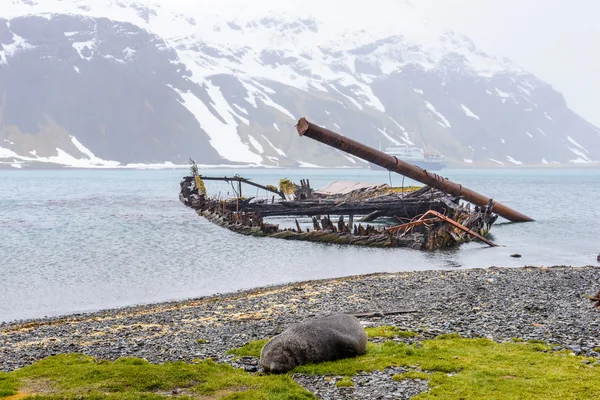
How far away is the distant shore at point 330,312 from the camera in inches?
623

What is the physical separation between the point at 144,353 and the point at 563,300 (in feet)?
44.3

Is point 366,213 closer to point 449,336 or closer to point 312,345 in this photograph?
point 449,336

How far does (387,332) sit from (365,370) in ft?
10.8

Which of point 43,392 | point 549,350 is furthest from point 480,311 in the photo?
point 43,392

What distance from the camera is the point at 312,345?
44.3 ft

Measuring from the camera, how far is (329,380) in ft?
41.0

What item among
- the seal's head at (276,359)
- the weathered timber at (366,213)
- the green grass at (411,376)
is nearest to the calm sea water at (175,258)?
the weathered timber at (366,213)

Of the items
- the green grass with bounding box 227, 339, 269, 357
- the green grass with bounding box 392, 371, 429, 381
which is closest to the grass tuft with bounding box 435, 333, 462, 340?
the green grass with bounding box 392, 371, 429, 381

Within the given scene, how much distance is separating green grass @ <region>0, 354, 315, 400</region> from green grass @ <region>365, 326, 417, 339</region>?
392 cm

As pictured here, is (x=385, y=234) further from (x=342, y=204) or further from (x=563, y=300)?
(x=563, y=300)

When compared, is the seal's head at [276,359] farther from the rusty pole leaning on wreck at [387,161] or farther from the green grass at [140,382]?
the rusty pole leaning on wreck at [387,161]

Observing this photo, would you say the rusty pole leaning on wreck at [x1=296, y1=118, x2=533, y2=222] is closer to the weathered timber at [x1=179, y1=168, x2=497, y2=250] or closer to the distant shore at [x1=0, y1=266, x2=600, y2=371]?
the weathered timber at [x1=179, y1=168, x2=497, y2=250]

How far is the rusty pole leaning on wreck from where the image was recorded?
120ft

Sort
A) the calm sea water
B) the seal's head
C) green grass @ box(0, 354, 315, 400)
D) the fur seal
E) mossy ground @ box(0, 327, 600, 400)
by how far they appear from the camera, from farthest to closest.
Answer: the calm sea water
the fur seal
the seal's head
green grass @ box(0, 354, 315, 400)
mossy ground @ box(0, 327, 600, 400)
